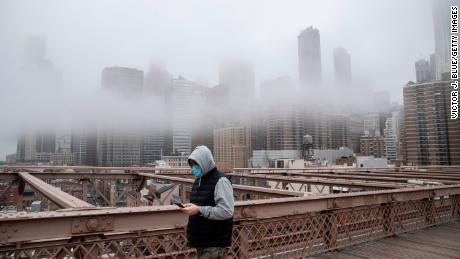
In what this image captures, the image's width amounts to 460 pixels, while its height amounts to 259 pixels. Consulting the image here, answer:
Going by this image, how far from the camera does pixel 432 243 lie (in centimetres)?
727

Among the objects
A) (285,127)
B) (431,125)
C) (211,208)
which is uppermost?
(285,127)

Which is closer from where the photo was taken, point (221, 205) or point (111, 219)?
point (221, 205)

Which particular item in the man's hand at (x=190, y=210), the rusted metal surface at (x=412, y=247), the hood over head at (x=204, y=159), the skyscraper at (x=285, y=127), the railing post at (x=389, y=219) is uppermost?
the skyscraper at (x=285, y=127)

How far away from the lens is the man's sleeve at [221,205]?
3318mm

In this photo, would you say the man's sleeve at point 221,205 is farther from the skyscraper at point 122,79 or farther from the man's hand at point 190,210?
the skyscraper at point 122,79

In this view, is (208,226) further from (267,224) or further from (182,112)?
(182,112)

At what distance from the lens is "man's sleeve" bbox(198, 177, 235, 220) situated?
332 cm

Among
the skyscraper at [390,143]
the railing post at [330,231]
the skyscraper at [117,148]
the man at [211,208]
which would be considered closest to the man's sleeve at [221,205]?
the man at [211,208]

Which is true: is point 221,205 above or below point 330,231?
above

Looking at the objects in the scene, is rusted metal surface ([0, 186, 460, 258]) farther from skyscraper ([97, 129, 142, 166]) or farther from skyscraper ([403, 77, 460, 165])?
skyscraper ([97, 129, 142, 166])

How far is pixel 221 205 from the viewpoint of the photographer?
3379mm

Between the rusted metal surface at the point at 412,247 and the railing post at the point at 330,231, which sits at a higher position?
the railing post at the point at 330,231

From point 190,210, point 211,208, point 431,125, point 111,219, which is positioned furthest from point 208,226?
point 431,125

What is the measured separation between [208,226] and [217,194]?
13.7 inches
